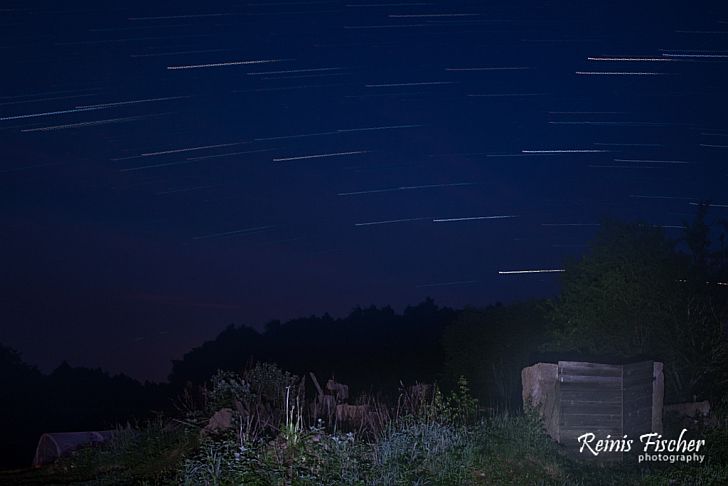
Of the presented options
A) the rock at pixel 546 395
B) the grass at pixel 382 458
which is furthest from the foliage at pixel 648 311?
the grass at pixel 382 458

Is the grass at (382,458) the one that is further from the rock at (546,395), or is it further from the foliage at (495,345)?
the foliage at (495,345)

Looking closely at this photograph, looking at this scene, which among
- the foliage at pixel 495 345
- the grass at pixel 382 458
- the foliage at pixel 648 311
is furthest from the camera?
the foliage at pixel 495 345

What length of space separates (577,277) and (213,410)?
8511 mm

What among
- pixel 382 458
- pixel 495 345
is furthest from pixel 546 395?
pixel 495 345

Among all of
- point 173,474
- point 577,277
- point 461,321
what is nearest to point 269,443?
point 173,474

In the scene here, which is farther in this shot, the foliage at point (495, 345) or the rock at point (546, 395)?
the foliage at point (495, 345)

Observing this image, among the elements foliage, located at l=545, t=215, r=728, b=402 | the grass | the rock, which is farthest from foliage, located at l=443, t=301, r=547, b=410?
the grass

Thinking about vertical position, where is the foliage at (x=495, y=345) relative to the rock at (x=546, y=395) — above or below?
below

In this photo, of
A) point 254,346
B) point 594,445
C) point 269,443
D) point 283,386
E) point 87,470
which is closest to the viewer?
point 269,443

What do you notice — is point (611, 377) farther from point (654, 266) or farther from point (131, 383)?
point (131, 383)

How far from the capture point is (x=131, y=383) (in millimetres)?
34781

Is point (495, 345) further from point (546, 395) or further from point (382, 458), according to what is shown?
point (382, 458)

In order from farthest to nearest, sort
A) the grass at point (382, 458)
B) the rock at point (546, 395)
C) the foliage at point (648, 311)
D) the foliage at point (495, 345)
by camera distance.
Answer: the foliage at point (495, 345) → the foliage at point (648, 311) → the rock at point (546, 395) → the grass at point (382, 458)

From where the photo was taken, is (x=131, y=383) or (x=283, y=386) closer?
(x=283, y=386)
